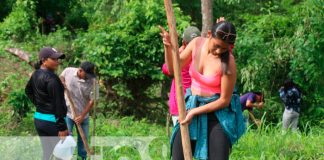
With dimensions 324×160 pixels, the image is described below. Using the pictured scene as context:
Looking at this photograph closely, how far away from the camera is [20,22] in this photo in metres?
16.8

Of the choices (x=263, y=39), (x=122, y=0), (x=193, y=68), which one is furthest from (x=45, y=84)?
(x=122, y=0)

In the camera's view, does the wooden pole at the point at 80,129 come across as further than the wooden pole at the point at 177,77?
Yes

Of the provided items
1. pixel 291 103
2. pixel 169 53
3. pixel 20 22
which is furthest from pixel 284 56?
pixel 169 53

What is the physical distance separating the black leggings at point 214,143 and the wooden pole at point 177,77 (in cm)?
19

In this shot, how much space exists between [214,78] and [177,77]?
1.08 feet

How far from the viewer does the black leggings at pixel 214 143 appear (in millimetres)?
4488

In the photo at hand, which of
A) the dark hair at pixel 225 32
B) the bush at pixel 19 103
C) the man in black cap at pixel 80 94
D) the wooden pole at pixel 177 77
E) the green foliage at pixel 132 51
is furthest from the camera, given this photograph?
the green foliage at pixel 132 51

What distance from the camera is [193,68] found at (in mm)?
4582

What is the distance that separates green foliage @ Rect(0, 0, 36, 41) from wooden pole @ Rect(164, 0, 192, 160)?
40.2 feet

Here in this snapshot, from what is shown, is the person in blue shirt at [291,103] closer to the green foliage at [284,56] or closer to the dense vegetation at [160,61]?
the dense vegetation at [160,61]

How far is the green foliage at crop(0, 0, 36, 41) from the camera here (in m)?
16.2

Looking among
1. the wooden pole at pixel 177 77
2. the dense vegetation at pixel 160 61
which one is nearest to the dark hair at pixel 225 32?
the wooden pole at pixel 177 77

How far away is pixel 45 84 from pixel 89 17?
12321 millimetres

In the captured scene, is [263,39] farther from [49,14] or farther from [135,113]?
[49,14]
